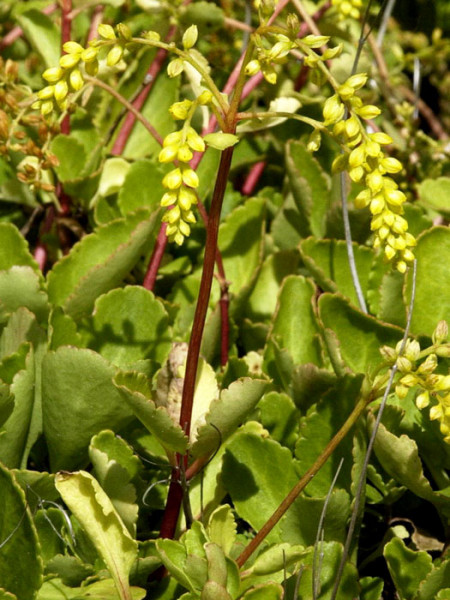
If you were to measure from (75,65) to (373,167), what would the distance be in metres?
0.34

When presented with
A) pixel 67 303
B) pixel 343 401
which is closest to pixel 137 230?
pixel 67 303

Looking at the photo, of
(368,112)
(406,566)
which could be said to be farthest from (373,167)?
(406,566)

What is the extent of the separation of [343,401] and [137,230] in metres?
0.41

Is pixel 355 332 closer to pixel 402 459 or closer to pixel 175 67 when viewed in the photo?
pixel 402 459

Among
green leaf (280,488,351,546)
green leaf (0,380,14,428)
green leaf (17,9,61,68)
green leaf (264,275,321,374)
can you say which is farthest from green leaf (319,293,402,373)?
green leaf (17,9,61,68)

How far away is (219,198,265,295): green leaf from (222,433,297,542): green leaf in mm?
436

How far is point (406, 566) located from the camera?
1.03 m

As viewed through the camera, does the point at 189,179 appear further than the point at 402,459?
No

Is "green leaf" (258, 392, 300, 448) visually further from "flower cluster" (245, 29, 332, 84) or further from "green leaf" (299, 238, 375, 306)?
"flower cluster" (245, 29, 332, 84)

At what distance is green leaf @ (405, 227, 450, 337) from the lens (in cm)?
123

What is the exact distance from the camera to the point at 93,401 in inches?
41.3

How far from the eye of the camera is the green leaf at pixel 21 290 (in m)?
1.17

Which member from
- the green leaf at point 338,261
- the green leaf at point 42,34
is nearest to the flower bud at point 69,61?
the green leaf at point 338,261

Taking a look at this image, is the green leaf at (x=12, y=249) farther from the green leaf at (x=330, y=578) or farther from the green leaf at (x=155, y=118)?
the green leaf at (x=330, y=578)
